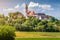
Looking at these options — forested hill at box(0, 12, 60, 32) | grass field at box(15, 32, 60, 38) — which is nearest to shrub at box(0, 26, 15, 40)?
grass field at box(15, 32, 60, 38)

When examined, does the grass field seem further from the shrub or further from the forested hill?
the shrub

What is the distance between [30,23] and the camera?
31.3 metres

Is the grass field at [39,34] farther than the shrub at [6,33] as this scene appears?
Yes

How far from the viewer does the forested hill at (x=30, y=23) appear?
101ft

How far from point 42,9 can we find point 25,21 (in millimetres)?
2563

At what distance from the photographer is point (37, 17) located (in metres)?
31.3

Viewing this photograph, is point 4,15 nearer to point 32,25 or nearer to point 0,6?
point 0,6

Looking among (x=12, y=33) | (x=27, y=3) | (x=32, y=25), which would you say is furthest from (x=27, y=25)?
(x=12, y=33)

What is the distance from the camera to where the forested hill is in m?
30.8

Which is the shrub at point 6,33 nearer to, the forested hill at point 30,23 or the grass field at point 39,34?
the grass field at point 39,34

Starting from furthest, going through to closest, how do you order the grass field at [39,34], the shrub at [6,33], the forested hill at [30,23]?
Answer: the forested hill at [30,23]
the grass field at [39,34]
the shrub at [6,33]

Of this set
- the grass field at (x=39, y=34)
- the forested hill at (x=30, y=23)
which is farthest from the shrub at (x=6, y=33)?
the forested hill at (x=30, y=23)

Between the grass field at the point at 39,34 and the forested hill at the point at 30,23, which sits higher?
the forested hill at the point at 30,23

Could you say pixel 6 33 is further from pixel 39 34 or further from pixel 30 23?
pixel 30 23
